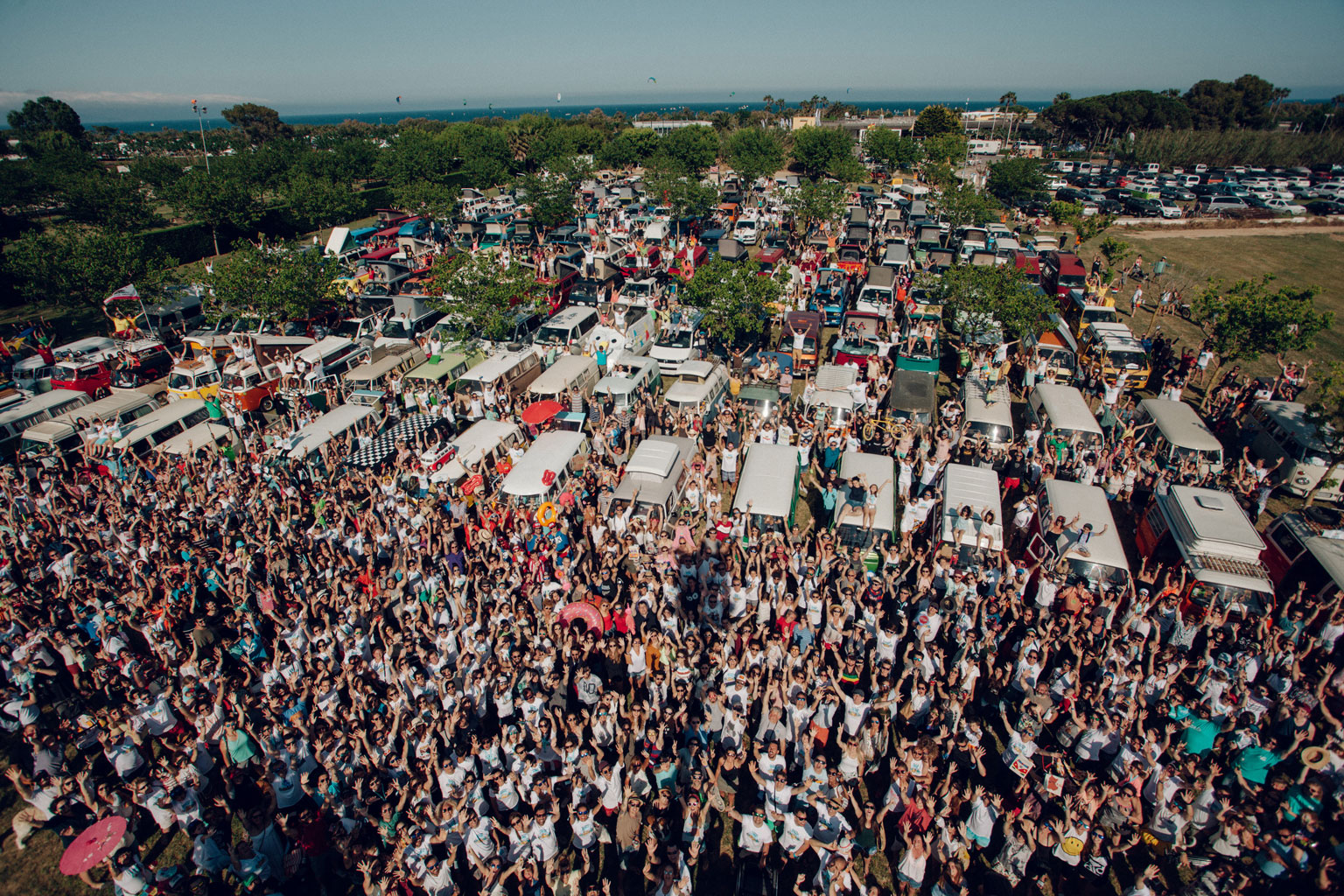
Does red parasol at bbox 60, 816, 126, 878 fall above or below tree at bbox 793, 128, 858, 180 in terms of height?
below

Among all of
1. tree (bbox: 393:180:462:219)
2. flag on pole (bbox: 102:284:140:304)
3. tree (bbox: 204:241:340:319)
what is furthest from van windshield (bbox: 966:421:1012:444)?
tree (bbox: 393:180:462:219)

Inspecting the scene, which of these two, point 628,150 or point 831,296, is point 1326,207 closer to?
point 831,296

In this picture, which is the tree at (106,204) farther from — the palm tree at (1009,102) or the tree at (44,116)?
the palm tree at (1009,102)

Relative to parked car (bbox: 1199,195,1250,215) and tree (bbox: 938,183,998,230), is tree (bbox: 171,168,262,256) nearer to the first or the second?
tree (bbox: 938,183,998,230)

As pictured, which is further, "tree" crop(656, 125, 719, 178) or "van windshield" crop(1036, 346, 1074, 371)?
"tree" crop(656, 125, 719, 178)

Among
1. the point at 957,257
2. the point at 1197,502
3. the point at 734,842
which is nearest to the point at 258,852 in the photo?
the point at 734,842
